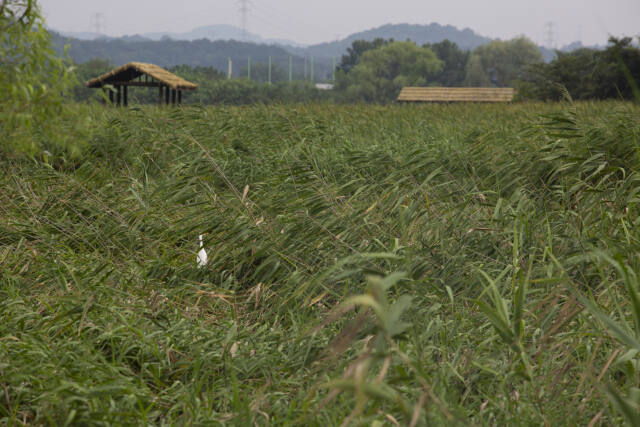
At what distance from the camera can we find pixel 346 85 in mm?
89125

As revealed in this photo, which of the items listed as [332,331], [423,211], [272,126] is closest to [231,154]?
[272,126]

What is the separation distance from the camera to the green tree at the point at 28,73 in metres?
2.86

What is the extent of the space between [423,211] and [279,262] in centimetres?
112

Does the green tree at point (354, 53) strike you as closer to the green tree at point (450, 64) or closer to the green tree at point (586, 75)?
the green tree at point (450, 64)

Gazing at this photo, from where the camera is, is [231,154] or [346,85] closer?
[231,154]

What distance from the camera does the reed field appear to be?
7.31 ft

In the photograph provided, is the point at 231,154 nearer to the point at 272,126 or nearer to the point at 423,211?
the point at 272,126

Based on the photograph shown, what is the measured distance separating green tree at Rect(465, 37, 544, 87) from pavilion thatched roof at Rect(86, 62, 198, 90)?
78.2m

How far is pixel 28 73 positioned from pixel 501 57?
106 metres

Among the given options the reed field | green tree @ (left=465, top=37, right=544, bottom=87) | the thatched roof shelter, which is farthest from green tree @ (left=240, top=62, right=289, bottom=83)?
the reed field

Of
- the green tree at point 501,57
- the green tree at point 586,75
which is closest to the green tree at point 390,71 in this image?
the green tree at point 501,57

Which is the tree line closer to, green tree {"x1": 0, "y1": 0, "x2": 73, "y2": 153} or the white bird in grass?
the white bird in grass

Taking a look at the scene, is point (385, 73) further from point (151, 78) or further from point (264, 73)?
point (151, 78)

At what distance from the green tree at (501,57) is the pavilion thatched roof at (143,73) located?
78.2 m
